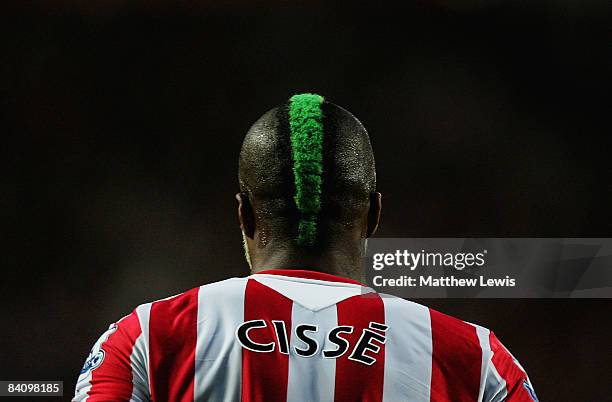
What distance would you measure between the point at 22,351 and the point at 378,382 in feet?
9.66

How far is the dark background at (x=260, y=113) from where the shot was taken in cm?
362

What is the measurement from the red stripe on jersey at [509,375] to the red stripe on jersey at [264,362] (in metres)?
0.21

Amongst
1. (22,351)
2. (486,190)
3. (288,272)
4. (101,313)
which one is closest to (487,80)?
(486,190)

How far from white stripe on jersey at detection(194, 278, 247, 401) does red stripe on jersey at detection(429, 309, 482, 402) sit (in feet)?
0.64

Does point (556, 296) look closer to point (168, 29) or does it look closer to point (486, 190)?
point (486, 190)

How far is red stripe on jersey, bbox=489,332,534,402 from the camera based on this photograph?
896mm

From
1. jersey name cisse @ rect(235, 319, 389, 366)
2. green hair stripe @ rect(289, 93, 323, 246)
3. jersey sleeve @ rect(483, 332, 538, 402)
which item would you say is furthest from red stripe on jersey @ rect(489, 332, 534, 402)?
green hair stripe @ rect(289, 93, 323, 246)

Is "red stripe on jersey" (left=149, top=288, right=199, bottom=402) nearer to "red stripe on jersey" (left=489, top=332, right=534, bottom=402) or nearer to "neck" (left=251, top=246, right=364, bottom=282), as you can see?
"neck" (left=251, top=246, right=364, bottom=282)

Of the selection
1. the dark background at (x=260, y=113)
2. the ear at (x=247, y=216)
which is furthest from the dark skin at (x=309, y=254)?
the dark background at (x=260, y=113)

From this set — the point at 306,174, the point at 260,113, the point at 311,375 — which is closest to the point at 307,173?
the point at 306,174

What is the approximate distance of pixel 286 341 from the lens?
873 mm

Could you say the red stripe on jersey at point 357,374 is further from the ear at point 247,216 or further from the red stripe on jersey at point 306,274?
the ear at point 247,216

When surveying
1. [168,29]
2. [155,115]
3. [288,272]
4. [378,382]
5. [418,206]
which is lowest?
[378,382]

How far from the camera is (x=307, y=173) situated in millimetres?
934
